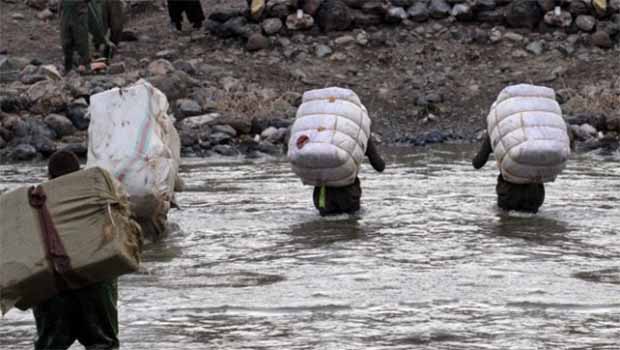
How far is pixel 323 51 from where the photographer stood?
25.7 m

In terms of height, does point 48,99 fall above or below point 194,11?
above

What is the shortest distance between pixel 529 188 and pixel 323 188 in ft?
5.91

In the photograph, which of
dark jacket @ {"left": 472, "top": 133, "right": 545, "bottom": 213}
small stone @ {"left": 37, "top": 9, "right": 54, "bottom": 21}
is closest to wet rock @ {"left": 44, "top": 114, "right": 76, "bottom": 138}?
dark jacket @ {"left": 472, "top": 133, "right": 545, "bottom": 213}

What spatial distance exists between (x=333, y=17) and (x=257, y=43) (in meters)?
1.40

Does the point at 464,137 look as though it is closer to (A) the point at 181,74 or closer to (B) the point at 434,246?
(A) the point at 181,74

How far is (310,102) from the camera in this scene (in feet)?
46.0

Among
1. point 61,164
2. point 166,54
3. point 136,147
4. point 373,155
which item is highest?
point 61,164

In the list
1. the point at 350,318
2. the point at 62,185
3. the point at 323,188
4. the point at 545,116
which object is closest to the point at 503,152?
the point at 545,116

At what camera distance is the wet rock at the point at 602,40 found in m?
25.5

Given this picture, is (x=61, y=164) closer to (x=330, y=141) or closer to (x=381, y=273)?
(x=381, y=273)

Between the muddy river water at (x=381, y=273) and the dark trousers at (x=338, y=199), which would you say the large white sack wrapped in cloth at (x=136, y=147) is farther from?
the dark trousers at (x=338, y=199)

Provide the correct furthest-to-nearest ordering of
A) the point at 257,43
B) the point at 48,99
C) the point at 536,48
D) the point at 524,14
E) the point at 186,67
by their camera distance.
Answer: the point at 524,14, the point at 257,43, the point at 536,48, the point at 186,67, the point at 48,99

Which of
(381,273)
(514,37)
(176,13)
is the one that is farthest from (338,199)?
(176,13)

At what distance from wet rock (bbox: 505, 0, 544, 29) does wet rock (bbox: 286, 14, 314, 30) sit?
320cm
